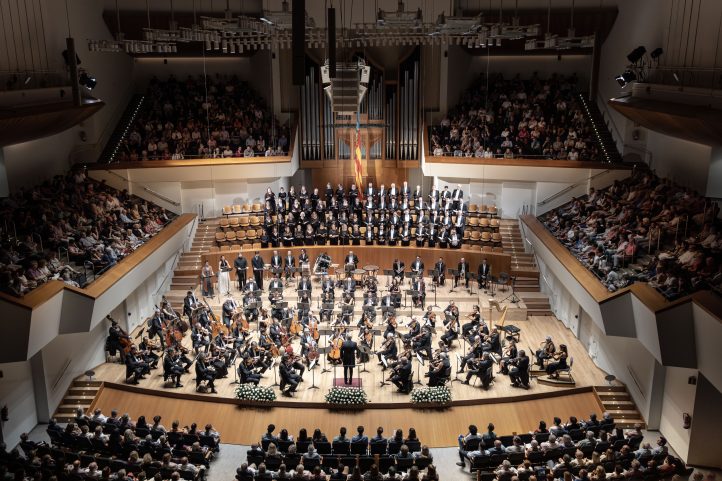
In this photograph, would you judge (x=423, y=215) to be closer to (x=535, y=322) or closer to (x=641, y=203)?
(x=535, y=322)

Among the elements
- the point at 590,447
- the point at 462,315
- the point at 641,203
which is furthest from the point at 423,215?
the point at 590,447

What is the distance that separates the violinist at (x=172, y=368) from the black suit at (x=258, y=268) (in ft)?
15.4

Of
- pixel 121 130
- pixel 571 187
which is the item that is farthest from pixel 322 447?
pixel 121 130

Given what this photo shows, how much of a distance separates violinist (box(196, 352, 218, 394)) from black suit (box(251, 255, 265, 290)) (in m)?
4.80

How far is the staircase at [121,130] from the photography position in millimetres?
21594

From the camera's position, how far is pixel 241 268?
64.0 feet

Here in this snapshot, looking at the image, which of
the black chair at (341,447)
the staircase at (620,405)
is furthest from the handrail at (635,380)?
the black chair at (341,447)

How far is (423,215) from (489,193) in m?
3.15

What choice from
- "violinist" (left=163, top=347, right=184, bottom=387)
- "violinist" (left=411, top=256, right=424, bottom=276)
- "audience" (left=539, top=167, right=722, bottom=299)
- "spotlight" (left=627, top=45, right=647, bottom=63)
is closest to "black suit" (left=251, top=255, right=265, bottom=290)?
"violinist" (left=411, top=256, right=424, bottom=276)

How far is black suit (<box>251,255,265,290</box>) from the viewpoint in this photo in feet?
63.2

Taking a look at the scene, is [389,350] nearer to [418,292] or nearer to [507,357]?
[507,357]

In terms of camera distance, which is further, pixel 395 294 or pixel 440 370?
pixel 395 294

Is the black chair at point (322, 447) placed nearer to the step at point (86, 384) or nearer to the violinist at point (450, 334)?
the violinist at point (450, 334)

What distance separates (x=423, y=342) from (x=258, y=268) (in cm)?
594
